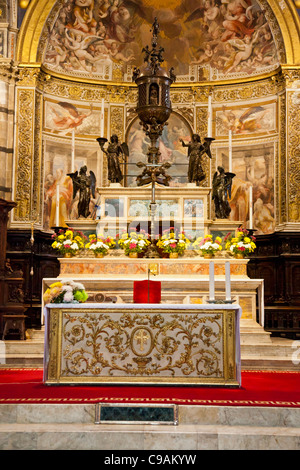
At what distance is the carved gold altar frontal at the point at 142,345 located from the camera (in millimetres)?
7227

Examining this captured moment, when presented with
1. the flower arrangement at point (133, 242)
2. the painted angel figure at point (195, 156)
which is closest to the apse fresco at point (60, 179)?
the painted angel figure at point (195, 156)

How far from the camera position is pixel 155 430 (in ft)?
19.4

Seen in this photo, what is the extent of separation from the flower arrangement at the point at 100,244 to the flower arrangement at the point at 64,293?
158 inches

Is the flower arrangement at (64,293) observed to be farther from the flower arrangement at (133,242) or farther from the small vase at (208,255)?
the small vase at (208,255)

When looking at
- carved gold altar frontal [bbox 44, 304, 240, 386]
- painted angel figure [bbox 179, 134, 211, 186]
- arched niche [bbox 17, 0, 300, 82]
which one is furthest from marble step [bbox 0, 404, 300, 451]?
arched niche [bbox 17, 0, 300, 82]

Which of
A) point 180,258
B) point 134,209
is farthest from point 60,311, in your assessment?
point 134,209

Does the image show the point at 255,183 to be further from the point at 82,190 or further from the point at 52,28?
the point at 52,28

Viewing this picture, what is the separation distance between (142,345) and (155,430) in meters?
1.53

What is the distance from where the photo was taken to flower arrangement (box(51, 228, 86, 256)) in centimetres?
1174

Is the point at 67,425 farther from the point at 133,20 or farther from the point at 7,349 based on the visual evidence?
the point at 133,20

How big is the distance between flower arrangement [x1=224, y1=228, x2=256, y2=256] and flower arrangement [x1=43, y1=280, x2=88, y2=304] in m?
4.76

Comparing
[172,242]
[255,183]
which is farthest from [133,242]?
[255,183]

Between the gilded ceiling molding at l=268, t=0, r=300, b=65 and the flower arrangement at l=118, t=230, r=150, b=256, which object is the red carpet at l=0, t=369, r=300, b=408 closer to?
the flower arrangement at l=118, t=230, r=150, b=256

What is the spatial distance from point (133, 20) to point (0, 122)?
5.15 meters
